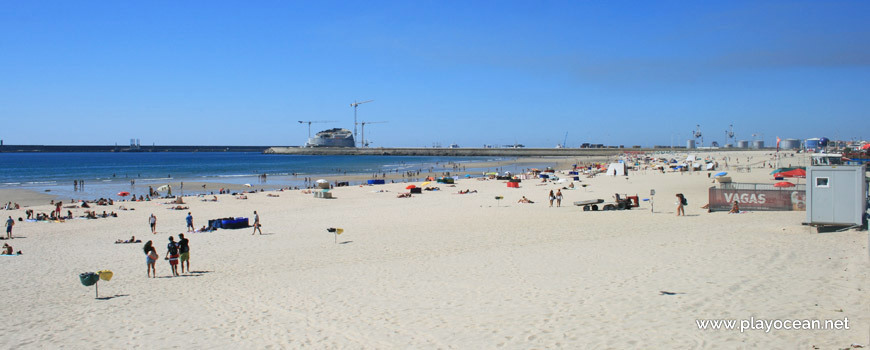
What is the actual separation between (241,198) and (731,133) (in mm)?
196161

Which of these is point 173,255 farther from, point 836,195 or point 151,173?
point 151,173

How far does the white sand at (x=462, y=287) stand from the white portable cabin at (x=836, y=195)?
542 mm

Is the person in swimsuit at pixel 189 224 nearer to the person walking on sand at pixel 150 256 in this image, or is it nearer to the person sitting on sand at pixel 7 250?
the person sitting on sand at pixel 7 250

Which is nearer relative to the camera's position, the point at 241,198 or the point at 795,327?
the point at 795,327

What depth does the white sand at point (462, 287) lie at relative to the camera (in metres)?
7.07

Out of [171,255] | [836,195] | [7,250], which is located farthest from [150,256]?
[836,195]

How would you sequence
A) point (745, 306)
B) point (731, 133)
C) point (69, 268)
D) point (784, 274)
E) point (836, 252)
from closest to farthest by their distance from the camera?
1. point (745, 306)
2. point (784, 274)
3. point (836, 252)
4. point (69, 268)
5. point (731, 133)

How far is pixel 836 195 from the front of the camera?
1303 cm

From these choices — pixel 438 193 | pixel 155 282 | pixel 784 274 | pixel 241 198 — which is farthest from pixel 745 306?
pixel 241 198

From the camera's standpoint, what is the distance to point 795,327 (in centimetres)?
669

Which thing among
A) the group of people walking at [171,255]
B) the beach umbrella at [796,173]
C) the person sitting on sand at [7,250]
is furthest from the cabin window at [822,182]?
the person sitting on sand at [7,250]

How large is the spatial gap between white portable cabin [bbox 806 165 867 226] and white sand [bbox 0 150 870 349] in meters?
0.54

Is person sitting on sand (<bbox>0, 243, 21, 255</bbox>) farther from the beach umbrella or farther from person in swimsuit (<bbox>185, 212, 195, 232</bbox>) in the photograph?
the beach umbrella

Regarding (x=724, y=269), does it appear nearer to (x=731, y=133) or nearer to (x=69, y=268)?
(x=69, y=268)
